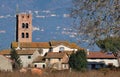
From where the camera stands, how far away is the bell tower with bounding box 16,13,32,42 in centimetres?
17043

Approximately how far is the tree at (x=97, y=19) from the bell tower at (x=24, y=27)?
15126 cm

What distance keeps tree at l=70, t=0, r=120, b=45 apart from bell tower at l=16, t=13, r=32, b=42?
496ft

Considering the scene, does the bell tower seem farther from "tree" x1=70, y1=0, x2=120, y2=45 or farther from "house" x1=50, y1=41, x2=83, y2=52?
"tree" x1=70, y1=0, x2=120, y2=45

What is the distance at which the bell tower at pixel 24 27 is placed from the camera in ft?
559

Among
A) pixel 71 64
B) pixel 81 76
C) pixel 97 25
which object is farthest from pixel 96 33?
pixel 71 64

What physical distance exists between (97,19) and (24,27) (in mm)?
163119

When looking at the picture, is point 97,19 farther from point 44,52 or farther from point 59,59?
point 44,52

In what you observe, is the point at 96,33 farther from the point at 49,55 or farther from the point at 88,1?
the point at 49,55

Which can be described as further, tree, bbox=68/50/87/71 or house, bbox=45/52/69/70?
house, bbox=45/52/69/70

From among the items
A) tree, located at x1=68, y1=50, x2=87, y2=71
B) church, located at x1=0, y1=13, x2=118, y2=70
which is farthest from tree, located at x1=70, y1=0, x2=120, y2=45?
tree, located at x1=68, y1=50, x2=87, y2=71

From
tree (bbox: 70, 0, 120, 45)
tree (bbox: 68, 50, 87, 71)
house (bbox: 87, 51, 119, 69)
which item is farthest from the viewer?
house (bbox: 87, 51, 119, 69)

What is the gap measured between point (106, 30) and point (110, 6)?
756 millimetres

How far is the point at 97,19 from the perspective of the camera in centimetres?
1645

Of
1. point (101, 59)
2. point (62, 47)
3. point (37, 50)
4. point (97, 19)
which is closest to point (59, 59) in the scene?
point (101, 59)
